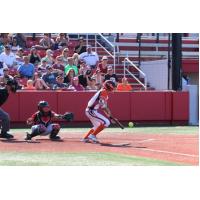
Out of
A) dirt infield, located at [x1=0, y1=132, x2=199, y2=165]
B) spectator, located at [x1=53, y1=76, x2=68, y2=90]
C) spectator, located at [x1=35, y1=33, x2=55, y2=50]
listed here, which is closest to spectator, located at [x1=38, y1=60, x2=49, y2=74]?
spectator, located at [x1=53, y1=76, x2=68, y2=90]

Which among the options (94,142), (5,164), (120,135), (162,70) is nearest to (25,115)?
(120,135)

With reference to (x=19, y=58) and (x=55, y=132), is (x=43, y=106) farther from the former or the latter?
(x=19, y=58)

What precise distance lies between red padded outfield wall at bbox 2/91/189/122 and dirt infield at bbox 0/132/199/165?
13.0 feet

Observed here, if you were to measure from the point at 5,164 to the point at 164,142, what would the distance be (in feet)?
18.7

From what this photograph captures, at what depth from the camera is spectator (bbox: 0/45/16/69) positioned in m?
22.3

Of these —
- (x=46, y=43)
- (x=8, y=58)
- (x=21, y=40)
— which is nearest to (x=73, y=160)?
(x=8, y=58)

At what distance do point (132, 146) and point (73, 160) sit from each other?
3.07 metres

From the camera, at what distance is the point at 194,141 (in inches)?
637

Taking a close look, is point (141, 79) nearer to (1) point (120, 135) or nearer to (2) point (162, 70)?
(2) point (162, 70)

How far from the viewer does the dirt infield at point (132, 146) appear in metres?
13.1

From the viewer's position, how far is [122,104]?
22.7 m

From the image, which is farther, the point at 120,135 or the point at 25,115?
the point at 25,115

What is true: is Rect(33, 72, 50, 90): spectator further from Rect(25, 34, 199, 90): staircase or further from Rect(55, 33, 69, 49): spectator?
Rect(25, 34, 199, 90): staircase

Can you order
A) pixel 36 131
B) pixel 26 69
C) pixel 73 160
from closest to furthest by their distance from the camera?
pixel 73 160 → pixel 36 131 → pixel 26 69
